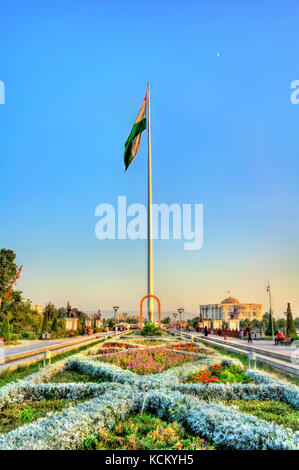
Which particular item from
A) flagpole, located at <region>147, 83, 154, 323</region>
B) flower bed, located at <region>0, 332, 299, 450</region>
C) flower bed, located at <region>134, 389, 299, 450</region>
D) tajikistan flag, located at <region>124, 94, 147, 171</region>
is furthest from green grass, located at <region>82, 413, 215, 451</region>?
tajikistan flag, located at <region>124, 94, 147, 171</region>

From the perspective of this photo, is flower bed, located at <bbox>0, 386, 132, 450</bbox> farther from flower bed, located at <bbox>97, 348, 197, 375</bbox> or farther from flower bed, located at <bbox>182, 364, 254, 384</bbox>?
flower bed, located at <bbox>97, 348, 197, 375</bbox>

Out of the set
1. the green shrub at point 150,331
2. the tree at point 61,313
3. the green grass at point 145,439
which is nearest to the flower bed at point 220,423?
the green grass at point 145,439

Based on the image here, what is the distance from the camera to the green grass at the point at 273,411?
4.07 m

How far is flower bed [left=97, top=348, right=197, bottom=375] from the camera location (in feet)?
25.0

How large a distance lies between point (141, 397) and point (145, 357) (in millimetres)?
4730

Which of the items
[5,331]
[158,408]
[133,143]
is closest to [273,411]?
[158,408]

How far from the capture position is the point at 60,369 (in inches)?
310

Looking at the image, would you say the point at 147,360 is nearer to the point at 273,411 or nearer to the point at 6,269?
the point at 273,411

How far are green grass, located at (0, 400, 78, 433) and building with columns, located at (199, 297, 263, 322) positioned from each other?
95447 millimetres

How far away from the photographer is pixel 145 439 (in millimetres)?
3396

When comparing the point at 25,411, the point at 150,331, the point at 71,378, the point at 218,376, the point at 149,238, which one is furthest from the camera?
the point at 149,238

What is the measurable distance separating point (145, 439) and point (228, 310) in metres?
108
